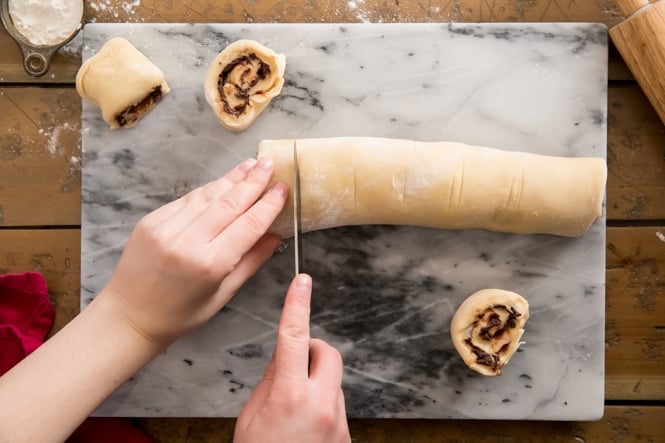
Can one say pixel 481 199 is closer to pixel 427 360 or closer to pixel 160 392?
pixel 427 360

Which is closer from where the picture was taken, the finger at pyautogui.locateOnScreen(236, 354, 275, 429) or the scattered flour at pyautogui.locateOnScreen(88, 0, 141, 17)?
the finger at pyautogui.locateOnScreen(236, 354, 275, 429)

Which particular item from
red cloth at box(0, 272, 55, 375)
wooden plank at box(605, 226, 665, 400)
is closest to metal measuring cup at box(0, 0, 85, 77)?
red cloth at box(0, 272, 55, 375)

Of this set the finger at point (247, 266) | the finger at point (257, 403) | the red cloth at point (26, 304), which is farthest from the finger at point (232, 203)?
the red cloth at point (26, 304)

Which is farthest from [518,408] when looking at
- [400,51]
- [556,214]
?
[400,51]

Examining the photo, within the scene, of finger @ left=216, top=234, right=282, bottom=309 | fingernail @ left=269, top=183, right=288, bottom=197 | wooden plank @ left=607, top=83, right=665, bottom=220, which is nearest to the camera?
Answer: fingernail @ left=269, top=183, right=288, bottom=197

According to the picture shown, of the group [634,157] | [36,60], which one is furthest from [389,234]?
[36,60]

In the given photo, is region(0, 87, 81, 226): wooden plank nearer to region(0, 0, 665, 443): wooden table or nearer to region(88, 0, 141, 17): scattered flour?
region(0, 0, 665, 443): wooden table
